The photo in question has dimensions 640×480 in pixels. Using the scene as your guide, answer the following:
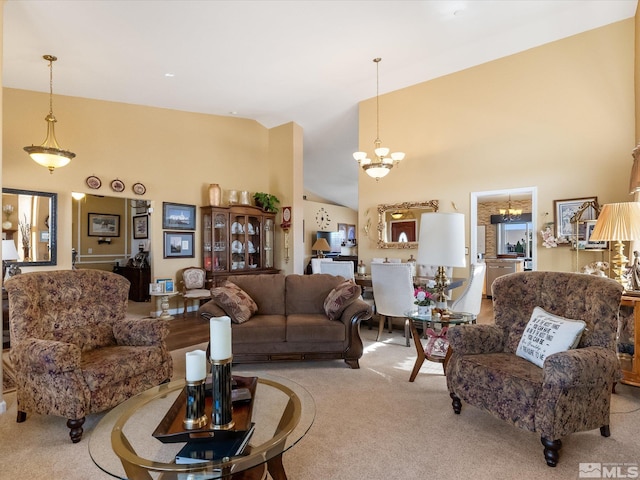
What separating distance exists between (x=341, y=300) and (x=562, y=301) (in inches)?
72.3

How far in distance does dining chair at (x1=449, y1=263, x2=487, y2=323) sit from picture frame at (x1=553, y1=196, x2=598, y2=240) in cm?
130

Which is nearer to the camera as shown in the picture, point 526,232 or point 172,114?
point 172,114

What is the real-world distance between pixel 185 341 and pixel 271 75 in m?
3.76

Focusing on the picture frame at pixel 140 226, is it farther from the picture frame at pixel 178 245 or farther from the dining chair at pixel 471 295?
the dining chair at pixel 471 295

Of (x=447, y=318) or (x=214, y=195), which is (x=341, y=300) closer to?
(x=447, y=318)

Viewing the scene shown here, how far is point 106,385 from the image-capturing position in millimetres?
2328

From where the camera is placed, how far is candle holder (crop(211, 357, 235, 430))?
1.56m

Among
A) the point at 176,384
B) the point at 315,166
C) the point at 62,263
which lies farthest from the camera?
the point at 315,166

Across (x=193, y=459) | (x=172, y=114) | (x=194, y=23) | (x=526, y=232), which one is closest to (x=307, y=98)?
(x=172, y=114)

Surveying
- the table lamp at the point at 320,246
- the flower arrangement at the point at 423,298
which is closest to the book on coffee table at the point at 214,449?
the flower arrangement at the point at 423,298

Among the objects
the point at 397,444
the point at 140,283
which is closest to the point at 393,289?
the point at 397,444

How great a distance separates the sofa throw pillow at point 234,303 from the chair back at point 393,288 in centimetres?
162

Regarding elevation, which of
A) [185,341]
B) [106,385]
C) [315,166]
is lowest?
[185,341]

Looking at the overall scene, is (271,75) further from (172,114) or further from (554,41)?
(554,41)
